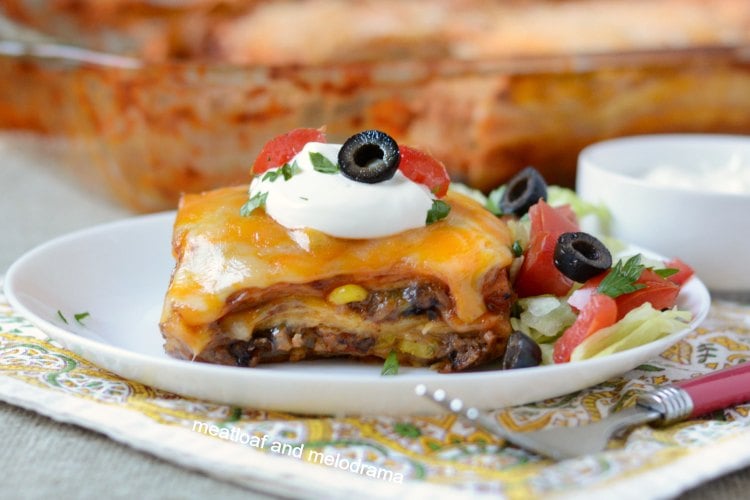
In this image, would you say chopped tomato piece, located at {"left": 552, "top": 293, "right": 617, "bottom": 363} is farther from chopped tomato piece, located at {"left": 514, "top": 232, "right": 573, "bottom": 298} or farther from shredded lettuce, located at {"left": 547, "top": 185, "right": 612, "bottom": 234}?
shredded lettuce, located at {"left": 547, "top": 185, "right": 612, "bottom": 234}

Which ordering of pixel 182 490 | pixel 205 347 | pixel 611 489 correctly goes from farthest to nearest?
pixel 205 347
pixel 182 490
pixel 611 489

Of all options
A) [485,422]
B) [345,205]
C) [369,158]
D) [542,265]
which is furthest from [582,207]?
[485,422]

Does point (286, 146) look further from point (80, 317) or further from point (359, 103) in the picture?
point (359, 103)

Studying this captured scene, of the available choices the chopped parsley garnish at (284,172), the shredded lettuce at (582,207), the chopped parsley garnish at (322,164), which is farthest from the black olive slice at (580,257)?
the shredded lettuce at (582,207)

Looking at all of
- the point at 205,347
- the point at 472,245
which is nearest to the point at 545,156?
the point at 472,245

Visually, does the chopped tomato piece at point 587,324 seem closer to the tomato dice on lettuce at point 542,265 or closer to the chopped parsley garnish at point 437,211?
the tomato dice on lettuce at point 542,265

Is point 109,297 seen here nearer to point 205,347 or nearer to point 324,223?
point 205,347
